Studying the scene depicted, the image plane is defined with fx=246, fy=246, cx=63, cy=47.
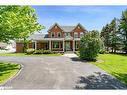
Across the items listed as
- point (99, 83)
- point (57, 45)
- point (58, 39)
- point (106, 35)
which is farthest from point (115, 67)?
point (106, 35)

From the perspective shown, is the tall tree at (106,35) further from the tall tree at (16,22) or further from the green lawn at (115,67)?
the tall tree at (16,22)

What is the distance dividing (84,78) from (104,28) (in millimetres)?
46807

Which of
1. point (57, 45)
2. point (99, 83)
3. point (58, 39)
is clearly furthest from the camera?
point (57, 45)

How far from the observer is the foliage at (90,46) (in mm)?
36656

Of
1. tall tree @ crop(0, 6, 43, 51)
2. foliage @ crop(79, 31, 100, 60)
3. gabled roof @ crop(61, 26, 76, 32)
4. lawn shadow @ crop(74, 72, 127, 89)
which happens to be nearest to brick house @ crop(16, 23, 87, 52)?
gabled roof @ crop(61, 26, 76, 32)

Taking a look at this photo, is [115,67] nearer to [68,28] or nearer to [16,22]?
[16,22]

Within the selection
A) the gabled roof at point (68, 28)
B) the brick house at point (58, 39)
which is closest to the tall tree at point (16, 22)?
the brick house at point (58, 39)

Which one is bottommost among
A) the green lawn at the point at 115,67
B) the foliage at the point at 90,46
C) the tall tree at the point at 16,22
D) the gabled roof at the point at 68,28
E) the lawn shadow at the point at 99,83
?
the lawn shadow at the point at 99,83

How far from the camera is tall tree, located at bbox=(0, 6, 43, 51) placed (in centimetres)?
2319

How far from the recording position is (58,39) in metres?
56.1

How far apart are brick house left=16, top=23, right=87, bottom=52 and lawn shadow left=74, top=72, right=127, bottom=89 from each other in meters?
34.5

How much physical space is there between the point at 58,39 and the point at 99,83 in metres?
37.5

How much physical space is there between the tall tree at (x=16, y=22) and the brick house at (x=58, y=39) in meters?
26.3

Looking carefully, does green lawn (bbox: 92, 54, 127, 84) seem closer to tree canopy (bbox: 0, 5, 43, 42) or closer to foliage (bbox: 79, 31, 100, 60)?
foliage (bbox: 79, 31, 100, 60)
